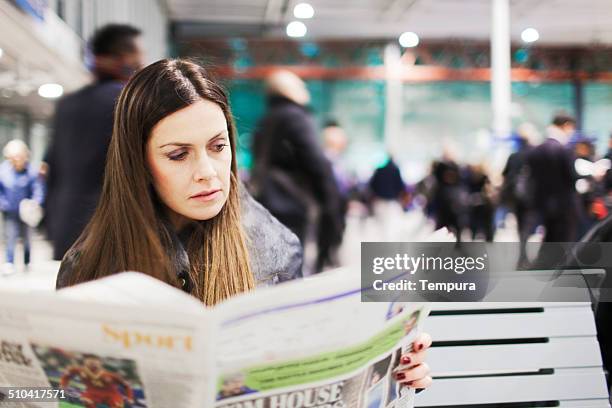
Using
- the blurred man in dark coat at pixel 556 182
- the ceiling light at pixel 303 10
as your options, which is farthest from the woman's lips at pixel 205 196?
the ceiling light at pixel 303 10

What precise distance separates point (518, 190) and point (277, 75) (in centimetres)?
235

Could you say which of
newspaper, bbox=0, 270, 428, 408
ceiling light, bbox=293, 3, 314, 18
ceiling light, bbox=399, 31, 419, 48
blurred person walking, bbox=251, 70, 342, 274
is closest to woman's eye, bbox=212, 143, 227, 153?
newspaper, bbox=0, 270, 428, 408

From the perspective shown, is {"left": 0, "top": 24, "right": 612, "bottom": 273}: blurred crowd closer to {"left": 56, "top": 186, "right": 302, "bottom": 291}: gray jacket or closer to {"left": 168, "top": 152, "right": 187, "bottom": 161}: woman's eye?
{"left": 56, "top": 186, "right": 302, "bottom": 291}: gray jacket

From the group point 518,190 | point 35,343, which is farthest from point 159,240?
point 518,190

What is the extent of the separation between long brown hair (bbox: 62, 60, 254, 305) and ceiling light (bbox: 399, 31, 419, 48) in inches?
389

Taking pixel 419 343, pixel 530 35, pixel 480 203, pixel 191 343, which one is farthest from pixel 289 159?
pixel 530 35

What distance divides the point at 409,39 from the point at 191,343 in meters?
11.3

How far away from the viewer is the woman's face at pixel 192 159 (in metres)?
0.86

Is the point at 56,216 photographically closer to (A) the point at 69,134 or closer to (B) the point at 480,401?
(A) the point at 69,134

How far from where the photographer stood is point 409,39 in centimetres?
1130

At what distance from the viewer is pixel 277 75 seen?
2.95m

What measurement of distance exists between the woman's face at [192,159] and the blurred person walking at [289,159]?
1893 mm

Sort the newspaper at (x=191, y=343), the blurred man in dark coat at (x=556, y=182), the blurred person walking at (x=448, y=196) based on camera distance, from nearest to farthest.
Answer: the newspaper at (x=191, y=343)
the blurred man in dark coat at (x=556, y=182)
the blurred person walking at (x=448, y=196)

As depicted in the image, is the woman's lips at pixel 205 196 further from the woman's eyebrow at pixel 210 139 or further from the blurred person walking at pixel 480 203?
the blurred person walking at pixel 480 203
